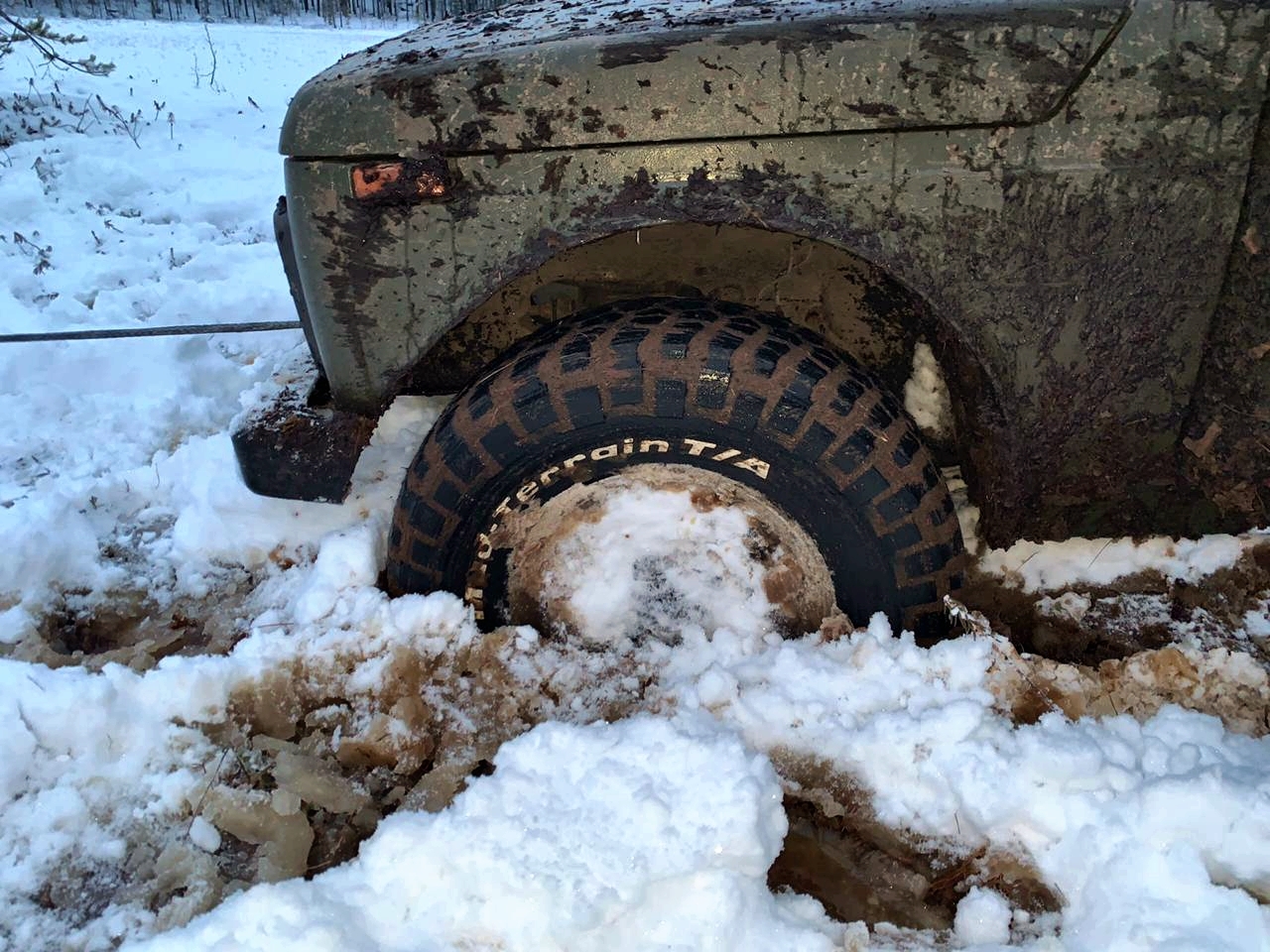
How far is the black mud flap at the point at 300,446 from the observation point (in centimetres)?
193

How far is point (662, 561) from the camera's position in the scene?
77.1 inches

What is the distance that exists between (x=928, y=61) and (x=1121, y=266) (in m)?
0.51

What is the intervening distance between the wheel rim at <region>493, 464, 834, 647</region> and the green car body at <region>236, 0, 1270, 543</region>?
0.44 m

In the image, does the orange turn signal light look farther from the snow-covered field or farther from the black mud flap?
the snow-covered field

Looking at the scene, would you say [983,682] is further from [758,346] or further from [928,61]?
[928,61]

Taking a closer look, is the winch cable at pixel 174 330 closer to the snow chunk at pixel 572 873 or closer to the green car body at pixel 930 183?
the green car body at pixel 930 183

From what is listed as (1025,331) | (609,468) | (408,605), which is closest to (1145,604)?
(1025,331)

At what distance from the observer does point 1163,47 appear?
151cm

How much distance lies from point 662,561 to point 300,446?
0.82m

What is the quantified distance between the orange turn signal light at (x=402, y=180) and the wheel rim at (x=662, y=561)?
65 cm

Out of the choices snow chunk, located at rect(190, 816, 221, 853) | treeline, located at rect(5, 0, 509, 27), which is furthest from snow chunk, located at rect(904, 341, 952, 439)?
treeline, located at rect(5, 0, 509, 27)

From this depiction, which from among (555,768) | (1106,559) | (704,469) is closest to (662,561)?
(704,469)

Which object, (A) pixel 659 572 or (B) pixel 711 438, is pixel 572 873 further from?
(B) pixel 711 438

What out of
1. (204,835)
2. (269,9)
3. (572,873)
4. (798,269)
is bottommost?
(204,835)
